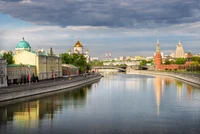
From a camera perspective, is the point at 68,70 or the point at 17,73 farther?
the point at 68,70

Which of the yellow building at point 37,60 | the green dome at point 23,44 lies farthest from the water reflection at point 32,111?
the green dome at point 23,44

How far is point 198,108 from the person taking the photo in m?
40.4

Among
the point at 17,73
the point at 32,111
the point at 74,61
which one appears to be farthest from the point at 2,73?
the point at 74,61

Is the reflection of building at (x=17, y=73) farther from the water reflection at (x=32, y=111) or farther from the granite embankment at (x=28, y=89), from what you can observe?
the water reflection at (x=32, y=111)

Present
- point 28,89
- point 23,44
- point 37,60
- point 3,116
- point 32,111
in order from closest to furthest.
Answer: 1. point 3,116
2. point 32,111
3. point 28,89
4. point 37,60
5. point 23,44

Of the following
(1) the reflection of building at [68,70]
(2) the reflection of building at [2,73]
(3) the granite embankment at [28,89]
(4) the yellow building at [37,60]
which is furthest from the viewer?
(1) the reflection of building at [68,70]

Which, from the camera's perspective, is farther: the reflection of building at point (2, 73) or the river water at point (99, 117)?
the reflection of building at point (2, 73)

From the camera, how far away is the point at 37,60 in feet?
241

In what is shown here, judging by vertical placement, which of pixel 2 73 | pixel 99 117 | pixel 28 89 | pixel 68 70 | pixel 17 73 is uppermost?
pixel 2 73

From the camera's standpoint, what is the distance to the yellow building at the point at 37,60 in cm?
7369

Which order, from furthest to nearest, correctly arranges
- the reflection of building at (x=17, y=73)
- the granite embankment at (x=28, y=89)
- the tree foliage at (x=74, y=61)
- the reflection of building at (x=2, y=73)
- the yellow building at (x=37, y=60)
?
the tree foliage at (x=74, y=61)
the yellow building at (x=37, y=60)
the reflection of building at (x=17, y=73)
the reflection of building at (x=2, y=73)
the granite embankment at (x=28, y=89)

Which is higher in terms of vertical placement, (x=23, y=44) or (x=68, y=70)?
(x=23, y=44)

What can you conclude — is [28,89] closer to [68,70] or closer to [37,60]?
[37,60]

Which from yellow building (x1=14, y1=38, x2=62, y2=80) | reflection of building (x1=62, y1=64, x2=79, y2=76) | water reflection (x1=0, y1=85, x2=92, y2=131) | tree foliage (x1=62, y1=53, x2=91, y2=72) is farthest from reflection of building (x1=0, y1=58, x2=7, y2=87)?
tree foliage (x1=62, y1=53, x2=91, y2=72)
